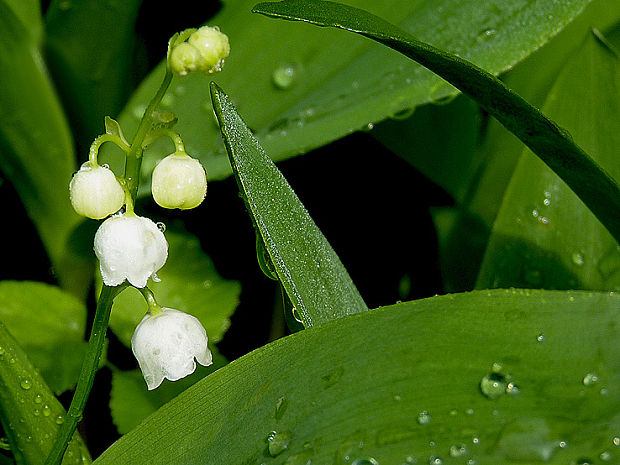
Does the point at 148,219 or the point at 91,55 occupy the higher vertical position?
the point at 91,55

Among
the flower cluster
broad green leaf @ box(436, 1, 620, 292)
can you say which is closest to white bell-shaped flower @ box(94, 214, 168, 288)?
the flower cluster

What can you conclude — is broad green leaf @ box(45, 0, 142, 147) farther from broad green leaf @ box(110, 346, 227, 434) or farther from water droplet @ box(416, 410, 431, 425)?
water droplet @ box(416, 410, 431, 425)

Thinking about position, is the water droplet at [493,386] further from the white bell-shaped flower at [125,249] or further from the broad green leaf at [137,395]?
the broad green leaf at [137,395]

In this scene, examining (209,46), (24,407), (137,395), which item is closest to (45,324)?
(137,395)

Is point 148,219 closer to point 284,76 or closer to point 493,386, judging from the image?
point 493,386

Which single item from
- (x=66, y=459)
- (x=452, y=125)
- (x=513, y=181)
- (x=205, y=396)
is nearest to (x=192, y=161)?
(x=205, y=396)

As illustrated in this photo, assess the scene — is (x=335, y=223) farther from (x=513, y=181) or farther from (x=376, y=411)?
(x=376, y=411)

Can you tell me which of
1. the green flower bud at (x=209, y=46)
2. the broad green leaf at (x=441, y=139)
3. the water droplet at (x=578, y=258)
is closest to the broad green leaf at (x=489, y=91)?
the green flower bud at (x=209, y=46)
